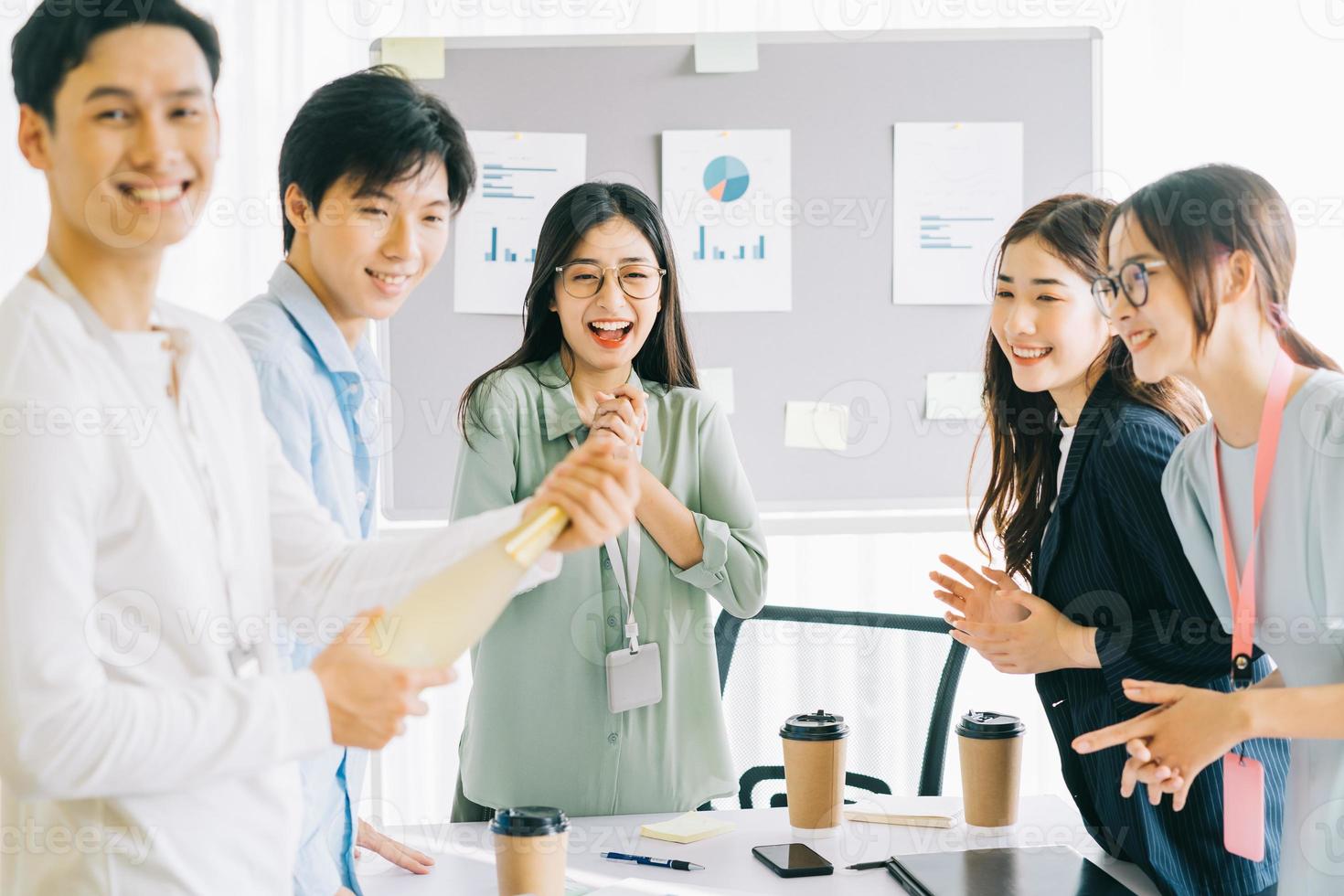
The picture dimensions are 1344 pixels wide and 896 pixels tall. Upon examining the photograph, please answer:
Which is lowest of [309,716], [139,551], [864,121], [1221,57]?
[309,716]

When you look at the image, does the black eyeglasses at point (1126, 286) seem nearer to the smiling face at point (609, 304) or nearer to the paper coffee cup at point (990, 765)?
the paper coffee cup at point (990, 765)

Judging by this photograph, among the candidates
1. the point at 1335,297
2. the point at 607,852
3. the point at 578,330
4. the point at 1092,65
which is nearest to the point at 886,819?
the point at 607,852

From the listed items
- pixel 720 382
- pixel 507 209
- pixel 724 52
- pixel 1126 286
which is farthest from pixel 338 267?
pixel 724 52

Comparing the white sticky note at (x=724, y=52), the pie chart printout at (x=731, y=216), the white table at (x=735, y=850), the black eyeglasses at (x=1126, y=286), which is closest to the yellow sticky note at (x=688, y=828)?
the white table at (x=735, y=850)

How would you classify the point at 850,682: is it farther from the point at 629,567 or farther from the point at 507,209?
the point at 507,209

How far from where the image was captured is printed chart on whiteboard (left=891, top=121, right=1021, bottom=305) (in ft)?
9.29

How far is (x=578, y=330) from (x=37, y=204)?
5.39 ft

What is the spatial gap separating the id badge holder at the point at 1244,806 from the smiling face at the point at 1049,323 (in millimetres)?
653

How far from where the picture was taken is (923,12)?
2.96 metres

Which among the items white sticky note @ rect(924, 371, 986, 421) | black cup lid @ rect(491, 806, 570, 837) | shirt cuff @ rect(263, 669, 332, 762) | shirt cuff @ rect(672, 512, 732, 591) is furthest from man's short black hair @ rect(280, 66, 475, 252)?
white sticky note @ rect(924, 371, 986, 421)

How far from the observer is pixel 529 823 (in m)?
1.32

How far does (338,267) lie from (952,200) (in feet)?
6.34

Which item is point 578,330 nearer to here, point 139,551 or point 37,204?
point 139,551

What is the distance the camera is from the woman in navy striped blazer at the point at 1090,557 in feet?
5.08
